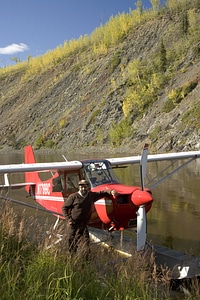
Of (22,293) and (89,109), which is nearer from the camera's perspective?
(22,293)

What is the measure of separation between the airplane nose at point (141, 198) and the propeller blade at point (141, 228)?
4.4 inches

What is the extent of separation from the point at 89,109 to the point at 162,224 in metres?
53.9

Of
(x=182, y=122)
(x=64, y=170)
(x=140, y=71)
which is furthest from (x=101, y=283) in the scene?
(x=140, y=71)

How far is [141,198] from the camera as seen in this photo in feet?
21.2

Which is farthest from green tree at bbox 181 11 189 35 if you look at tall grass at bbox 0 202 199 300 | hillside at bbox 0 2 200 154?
tall grass at bbox 0 202 199 300

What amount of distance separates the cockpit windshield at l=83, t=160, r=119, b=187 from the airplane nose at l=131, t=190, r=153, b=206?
3.16 ft

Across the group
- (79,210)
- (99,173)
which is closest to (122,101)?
(99,173)

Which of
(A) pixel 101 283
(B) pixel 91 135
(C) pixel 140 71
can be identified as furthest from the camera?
(C) pixel 140 71

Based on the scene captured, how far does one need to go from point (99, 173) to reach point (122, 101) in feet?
165

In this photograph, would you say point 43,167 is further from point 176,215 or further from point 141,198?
point 176,215

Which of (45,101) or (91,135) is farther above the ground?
(45,101)

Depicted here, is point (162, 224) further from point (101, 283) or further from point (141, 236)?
point (101, 283)

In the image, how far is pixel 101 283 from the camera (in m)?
3.81

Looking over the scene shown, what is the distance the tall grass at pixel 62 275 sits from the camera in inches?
131
